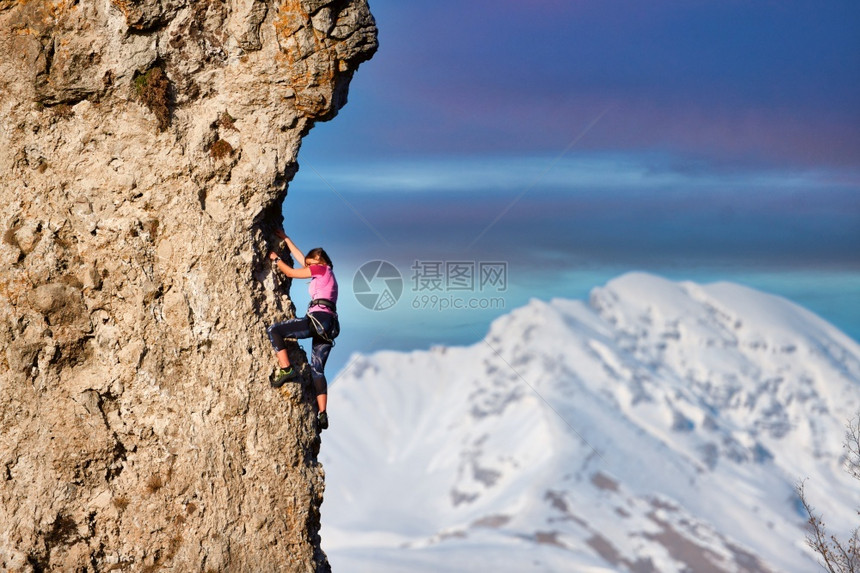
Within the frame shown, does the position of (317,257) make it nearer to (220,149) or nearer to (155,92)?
(220,149)

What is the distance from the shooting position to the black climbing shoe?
12836 millimetres

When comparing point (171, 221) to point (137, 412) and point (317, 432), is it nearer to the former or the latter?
point (137, 412)

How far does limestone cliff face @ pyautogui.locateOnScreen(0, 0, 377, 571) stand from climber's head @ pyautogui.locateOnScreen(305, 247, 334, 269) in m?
0.84

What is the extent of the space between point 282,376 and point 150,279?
2383mm

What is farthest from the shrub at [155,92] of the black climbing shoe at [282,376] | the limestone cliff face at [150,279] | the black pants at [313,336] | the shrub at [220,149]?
the black climbing shoe at [282,376]

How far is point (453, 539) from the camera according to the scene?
17562cm

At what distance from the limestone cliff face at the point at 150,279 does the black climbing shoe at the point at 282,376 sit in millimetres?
141

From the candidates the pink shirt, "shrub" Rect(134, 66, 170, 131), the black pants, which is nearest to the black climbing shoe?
the black pants

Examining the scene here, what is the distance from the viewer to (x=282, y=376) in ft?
42.1

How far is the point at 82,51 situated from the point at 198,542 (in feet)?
23.9

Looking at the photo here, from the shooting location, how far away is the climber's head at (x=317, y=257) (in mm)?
13625

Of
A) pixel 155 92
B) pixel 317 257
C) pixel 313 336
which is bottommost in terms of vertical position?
pixel 313 336

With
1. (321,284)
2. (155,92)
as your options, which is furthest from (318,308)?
(155,92)

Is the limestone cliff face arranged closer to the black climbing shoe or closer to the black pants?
the black climbing shoe
